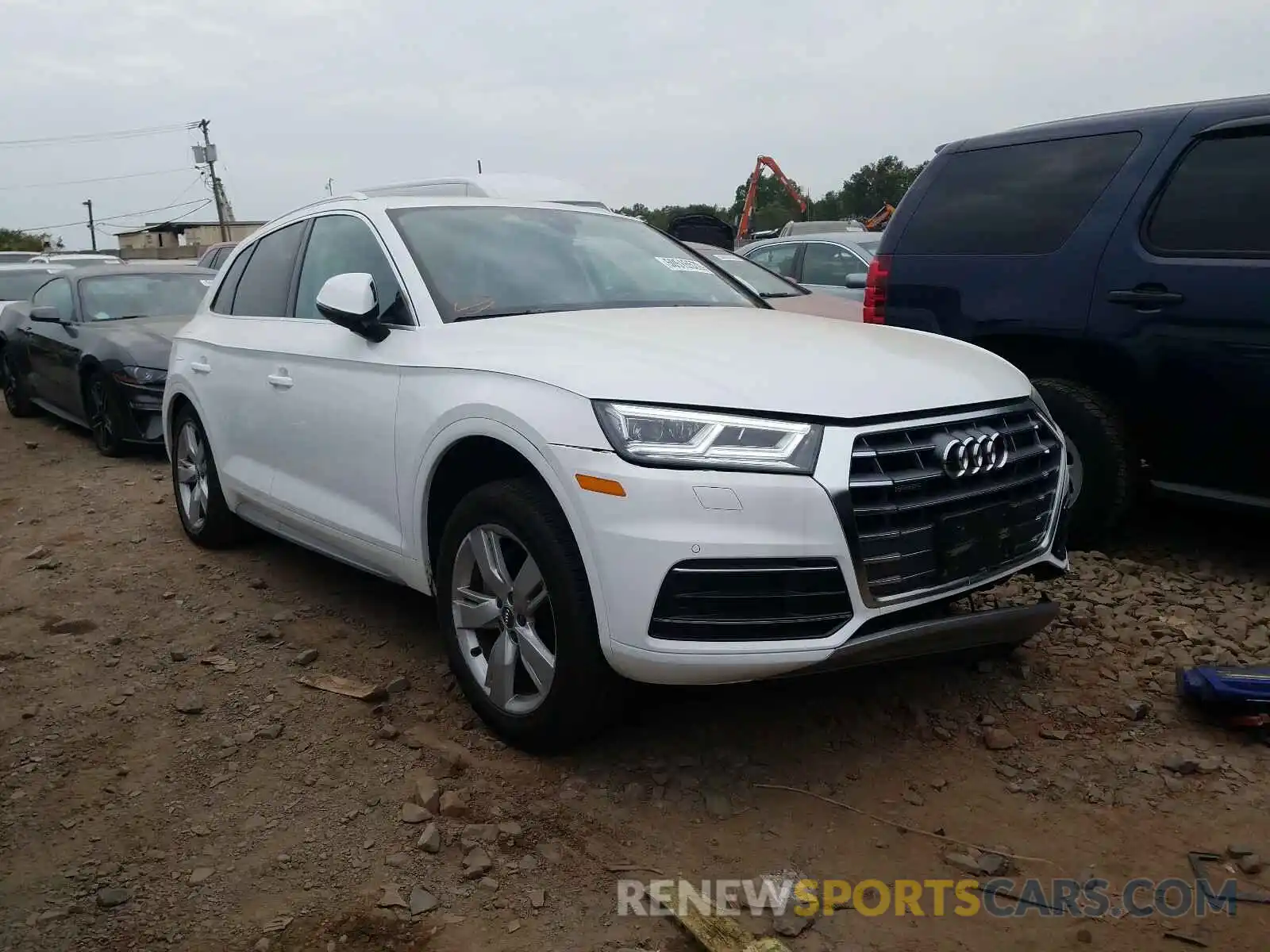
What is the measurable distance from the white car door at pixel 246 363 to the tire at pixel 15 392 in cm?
660

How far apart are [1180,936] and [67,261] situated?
2082cm

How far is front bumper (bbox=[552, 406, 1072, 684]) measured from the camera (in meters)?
2.58

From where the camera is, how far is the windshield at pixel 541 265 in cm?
363

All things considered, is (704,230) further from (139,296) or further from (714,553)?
(714,553)

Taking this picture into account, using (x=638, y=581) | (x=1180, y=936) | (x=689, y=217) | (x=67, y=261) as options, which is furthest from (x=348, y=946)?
(x=67, y=261)

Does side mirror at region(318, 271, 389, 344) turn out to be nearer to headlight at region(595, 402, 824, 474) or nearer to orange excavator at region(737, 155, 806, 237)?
headlight at region(595, 402, 824, 474)

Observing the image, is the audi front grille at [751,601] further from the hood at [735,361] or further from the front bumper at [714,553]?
the hood at [735,361]

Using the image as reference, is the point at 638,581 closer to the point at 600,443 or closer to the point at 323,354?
the point at 600,443

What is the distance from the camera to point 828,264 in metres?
10.3

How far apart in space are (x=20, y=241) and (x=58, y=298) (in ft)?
235

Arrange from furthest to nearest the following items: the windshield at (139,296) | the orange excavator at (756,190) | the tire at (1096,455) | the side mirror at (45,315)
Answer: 1. the orange excavator at (756,190)
2. the windshield at (139,296)
3. the side mirror at (45,315)
4. the tire at (1096,455)

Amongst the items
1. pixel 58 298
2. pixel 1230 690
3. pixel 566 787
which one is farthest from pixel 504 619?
pixel 58 298

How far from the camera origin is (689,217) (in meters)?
15.7

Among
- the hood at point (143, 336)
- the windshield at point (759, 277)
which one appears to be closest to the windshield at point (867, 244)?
the windshield at point (759, 277)
